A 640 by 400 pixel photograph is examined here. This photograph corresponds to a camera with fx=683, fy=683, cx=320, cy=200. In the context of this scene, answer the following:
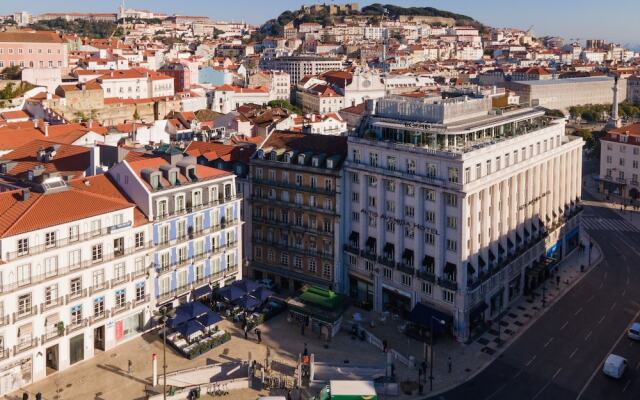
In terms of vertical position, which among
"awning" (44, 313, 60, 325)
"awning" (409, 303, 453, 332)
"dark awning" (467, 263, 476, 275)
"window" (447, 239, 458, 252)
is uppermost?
"window" (447, 239, 458, 252)

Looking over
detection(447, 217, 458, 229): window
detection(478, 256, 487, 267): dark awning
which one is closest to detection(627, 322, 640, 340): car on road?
detection(478, 256, 487, 267): dark awning

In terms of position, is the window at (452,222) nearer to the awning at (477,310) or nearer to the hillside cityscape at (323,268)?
the hillside cityscape at (323,268)

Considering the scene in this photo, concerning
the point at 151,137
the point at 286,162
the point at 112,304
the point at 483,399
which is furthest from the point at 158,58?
the point at 483,399

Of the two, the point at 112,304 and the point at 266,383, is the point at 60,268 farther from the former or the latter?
the point at 266,383

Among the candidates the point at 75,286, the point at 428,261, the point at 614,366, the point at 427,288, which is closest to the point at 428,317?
the point at 427,288

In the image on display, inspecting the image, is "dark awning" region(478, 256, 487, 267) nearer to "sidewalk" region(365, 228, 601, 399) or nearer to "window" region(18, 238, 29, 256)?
"sidewalk" region(365, 228, 601, 399)

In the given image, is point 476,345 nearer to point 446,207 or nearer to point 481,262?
point 481,262
